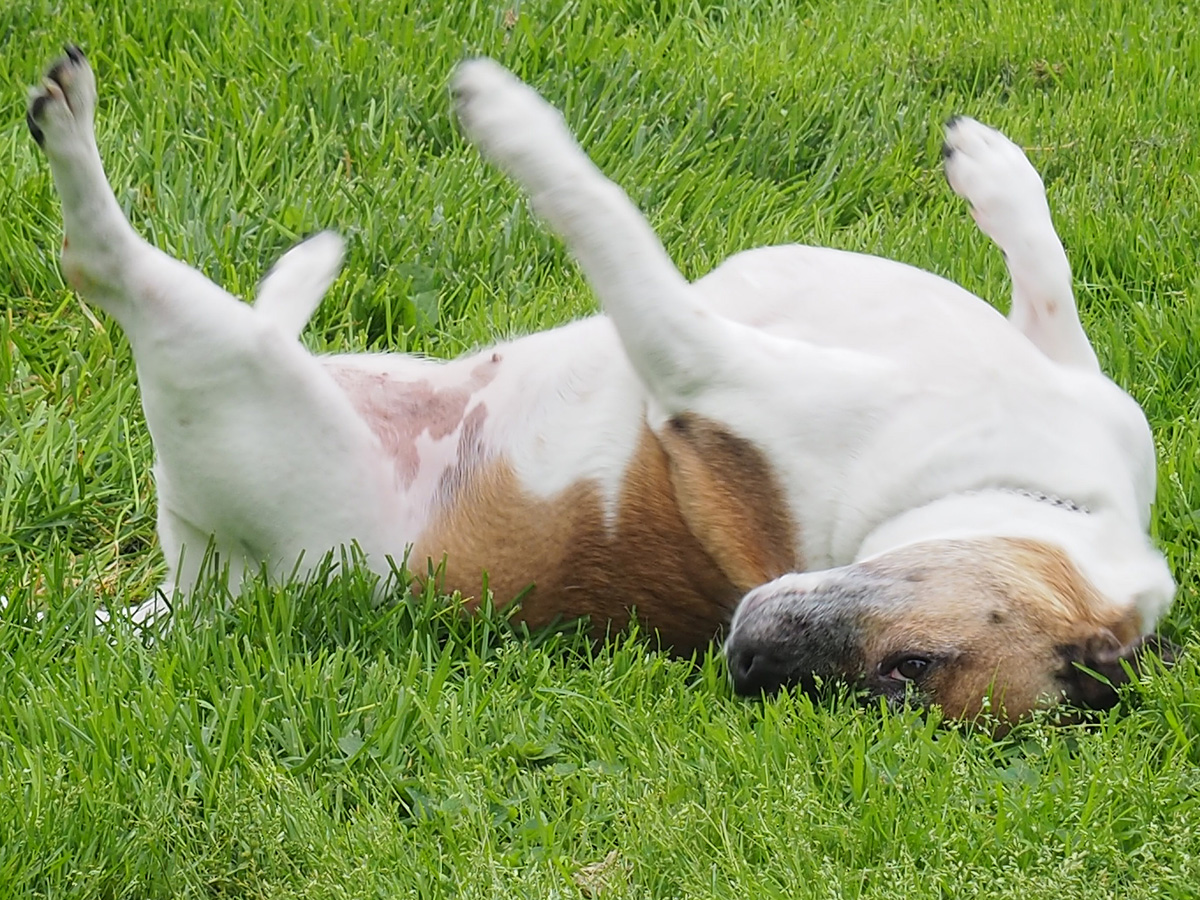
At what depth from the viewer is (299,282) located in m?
4.05

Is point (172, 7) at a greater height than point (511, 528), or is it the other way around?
point (172, 7)

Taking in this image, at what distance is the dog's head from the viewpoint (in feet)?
10.1

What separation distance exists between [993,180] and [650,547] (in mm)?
1434

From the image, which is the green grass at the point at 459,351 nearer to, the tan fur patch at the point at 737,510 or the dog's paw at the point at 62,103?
the tan fur patch at the point at 737,510

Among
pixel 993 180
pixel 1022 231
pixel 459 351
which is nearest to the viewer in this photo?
pixel 1022 231

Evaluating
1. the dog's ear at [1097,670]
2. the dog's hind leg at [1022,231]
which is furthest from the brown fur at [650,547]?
the dog's hind leg at [1022,231]

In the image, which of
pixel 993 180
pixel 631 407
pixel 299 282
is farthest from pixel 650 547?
pixel 993 180

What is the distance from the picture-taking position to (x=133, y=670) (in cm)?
320

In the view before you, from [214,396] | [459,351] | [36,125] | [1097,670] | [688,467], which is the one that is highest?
[36,125]

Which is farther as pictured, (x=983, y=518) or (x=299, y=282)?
(x=299, y=282)

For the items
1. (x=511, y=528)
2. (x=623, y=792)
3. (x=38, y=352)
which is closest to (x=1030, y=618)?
(x=623, y=792)

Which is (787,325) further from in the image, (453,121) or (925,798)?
(453,121)

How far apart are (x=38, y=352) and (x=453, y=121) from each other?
1660 millimetres

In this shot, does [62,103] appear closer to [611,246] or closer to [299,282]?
[299,282]
